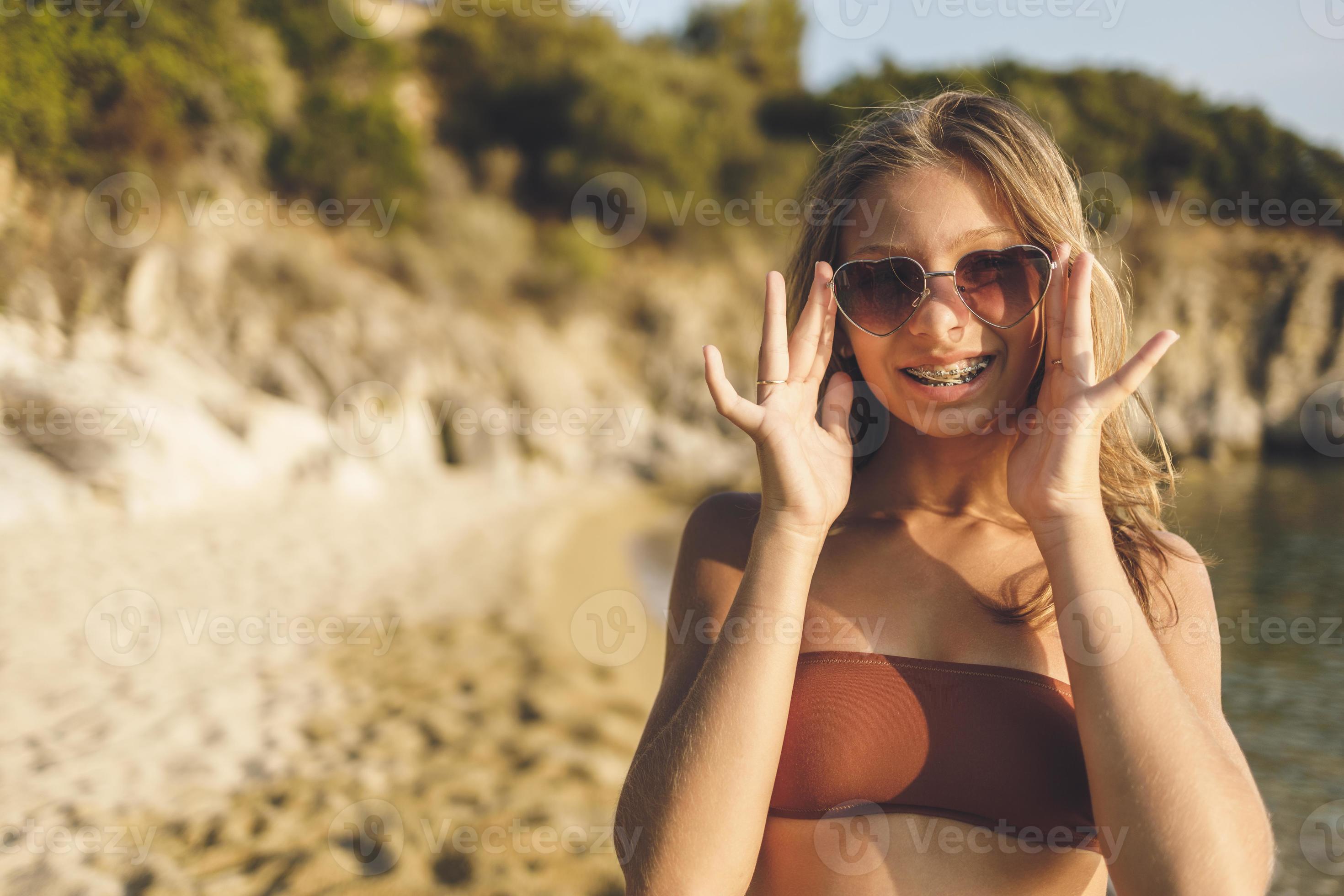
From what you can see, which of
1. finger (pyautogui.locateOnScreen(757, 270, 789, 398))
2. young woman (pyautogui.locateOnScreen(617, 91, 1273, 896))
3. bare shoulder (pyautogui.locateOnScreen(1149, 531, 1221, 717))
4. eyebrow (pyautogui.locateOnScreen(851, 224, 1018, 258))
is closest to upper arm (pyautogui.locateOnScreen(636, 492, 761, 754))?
young woman (pyautogui.locateOnScreen(617, 91, 1273, 896))

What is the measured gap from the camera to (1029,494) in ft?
4.26

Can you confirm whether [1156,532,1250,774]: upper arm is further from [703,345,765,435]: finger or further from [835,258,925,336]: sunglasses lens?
[703,345,765,435]: finger

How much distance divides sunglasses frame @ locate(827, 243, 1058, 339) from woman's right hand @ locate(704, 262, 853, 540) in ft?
0.21

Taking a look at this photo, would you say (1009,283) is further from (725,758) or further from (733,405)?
(725,758)

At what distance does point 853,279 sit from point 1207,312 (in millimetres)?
29195

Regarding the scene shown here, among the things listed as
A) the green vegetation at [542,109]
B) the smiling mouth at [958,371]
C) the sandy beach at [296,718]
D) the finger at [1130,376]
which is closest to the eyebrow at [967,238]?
the smiling mouth at [958,371]

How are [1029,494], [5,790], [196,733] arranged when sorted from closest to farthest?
[1029,494] < [5,790] < [196,733]

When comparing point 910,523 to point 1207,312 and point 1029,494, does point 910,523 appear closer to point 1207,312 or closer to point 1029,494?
point 1029,494

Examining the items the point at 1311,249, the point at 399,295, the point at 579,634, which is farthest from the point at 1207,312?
the point at 579,634

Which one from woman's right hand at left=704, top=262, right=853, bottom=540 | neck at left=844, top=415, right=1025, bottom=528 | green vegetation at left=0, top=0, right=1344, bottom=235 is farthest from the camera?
green vegetation at left=0, top=0, right=1344, bottom=235

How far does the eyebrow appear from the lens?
1.48 m

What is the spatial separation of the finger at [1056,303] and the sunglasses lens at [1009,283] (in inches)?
0.6

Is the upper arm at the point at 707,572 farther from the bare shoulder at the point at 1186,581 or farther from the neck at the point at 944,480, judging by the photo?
the bare shoulder at the point at 1186,581

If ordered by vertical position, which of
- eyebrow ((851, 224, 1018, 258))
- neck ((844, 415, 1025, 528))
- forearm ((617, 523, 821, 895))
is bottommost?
forearm ((617, 523, 821, 895))
